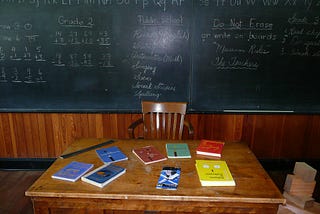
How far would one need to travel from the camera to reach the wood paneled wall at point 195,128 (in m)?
2.75

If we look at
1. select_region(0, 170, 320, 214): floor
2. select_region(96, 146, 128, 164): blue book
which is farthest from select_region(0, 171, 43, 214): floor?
select_region(96, 146, 128, 164): blue book

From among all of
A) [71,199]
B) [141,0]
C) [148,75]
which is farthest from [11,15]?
[71,199]

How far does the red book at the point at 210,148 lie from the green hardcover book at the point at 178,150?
77 millimetres

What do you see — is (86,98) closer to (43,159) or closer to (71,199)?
(43,159)

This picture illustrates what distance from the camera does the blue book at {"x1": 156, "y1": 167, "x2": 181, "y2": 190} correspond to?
1271 millimetres

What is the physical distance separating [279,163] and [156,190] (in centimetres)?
210

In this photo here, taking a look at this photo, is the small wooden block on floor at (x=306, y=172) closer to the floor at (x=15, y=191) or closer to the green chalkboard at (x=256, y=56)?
the green chalkboard at (x=256, y=56)

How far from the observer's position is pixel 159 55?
8.20 ft

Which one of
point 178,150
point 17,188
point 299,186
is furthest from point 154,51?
point 17,188

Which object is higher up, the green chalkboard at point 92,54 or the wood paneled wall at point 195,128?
the green chalkboard at point 92,54

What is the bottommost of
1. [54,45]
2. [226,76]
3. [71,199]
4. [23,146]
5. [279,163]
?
[279,163]

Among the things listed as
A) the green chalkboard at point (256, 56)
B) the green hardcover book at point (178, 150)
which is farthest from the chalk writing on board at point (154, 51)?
the green hardcover book at point (178, 150)

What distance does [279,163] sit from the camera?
287 centimetres

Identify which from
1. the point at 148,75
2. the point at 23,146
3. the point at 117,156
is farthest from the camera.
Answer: the point at 23,146
